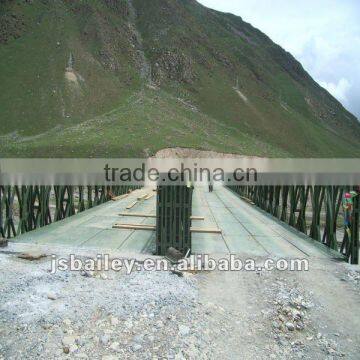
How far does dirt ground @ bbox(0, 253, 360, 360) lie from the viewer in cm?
554

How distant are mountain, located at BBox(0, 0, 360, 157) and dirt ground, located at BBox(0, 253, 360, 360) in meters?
58.2

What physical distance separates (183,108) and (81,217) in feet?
307

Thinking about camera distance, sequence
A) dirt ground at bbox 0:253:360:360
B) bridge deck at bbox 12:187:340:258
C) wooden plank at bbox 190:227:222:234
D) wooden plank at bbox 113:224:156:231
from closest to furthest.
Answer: dirt ground at bbox 0:253:360:360, bridge deck at bbox 12:187:340:258, wooden plank at bbox 190:227:222:234, wooden plank at bbox 113:224:156:231

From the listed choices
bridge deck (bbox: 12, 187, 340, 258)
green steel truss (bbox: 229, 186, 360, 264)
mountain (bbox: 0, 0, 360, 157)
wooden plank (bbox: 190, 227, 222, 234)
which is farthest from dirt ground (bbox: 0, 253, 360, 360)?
mountain (bbox: 0, 0, 360, 157)

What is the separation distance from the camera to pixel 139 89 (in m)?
107

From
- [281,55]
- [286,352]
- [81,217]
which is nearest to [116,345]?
[286,352]

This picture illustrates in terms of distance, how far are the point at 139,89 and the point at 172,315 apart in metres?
105

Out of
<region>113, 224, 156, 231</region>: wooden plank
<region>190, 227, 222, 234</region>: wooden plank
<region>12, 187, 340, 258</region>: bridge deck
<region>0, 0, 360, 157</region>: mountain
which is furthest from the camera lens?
<region>0, 0, 360, 157</region>: mountain

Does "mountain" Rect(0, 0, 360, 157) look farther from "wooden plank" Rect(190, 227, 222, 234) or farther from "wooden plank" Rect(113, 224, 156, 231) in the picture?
"wooden plank" Rect(190, 227, 222, 234)

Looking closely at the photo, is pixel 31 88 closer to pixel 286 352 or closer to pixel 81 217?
pixel 81 217

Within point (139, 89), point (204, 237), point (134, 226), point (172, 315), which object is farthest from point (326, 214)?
point (139, 89)

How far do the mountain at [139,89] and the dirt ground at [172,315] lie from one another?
5816 centimetres

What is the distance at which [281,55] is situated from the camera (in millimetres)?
193500

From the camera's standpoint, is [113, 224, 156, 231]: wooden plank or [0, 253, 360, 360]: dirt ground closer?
[0, 253, 360, 360]: dirt ground
